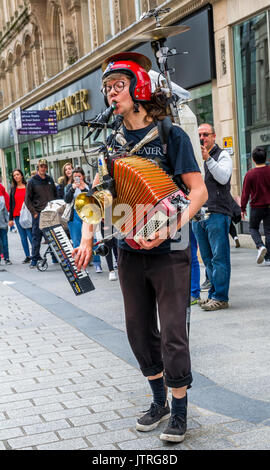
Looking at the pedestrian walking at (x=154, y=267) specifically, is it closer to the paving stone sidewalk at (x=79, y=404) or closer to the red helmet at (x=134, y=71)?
the red helmet at (x=134, y=71)

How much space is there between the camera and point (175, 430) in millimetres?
3342

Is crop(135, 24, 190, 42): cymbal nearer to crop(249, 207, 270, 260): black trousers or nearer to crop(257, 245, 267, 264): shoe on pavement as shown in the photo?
crop(257, 245, 267, 264): shoe on pavement

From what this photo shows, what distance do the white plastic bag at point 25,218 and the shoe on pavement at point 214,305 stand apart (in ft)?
21.2

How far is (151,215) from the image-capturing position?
3172mm

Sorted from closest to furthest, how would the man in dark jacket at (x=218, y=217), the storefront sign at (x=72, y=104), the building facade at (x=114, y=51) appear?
the man in dark jacket at (x=218, y=217)
the building facade at (x=114, y=51)
the storefront sign at (x=72, y=104)

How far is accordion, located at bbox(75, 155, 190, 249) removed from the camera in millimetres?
3154

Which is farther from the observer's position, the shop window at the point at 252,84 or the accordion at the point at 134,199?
the shop window at the point at 252,84

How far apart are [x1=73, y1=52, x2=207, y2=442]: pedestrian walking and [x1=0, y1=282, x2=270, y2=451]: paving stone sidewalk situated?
0.64ft

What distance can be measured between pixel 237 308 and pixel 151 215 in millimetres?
3772

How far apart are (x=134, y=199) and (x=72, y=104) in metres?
19.4

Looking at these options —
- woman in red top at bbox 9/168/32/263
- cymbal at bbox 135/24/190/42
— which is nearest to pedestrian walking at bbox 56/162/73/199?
woman in red top at bbox 9/168/32/263

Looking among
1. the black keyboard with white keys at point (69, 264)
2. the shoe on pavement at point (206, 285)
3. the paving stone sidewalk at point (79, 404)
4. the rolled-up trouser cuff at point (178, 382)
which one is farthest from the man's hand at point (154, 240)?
the shoe on pavement at point (206, 285)

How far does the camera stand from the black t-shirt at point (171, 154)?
3.34 metres

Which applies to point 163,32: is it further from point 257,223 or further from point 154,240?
point 257,223
